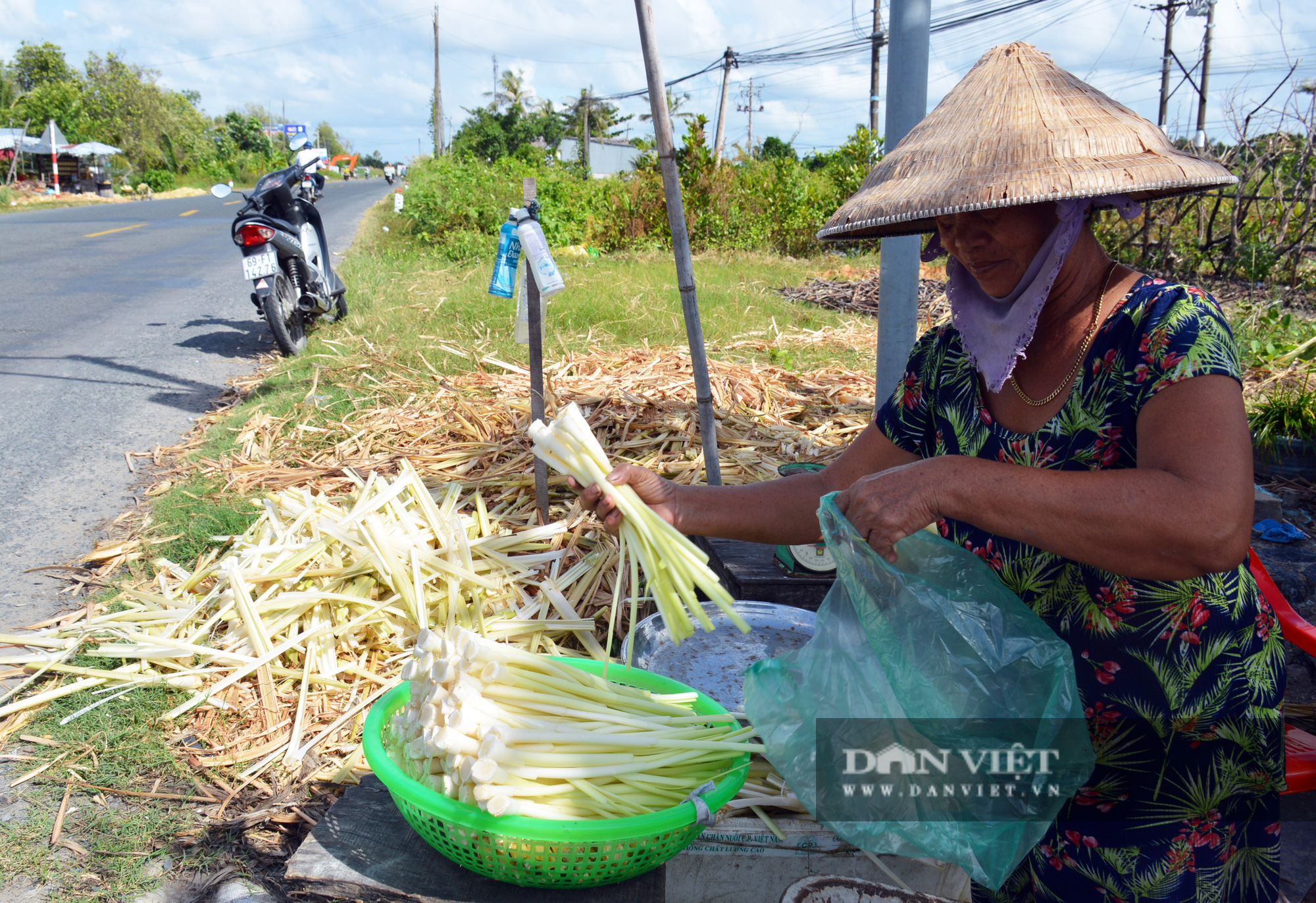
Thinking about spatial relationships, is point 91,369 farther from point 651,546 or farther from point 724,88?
point 724,88

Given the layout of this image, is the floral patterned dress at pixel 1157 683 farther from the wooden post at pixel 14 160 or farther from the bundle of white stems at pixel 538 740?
the wooden post at pixel 14 160

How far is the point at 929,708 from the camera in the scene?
56.8 inches

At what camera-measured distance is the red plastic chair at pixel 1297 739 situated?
5.83 feet

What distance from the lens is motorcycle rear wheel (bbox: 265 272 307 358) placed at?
642cm

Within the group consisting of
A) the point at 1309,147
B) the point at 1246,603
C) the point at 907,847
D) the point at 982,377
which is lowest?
the point at 907,847

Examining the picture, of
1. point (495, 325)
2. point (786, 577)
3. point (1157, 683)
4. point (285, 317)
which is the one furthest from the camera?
point (495, 325)

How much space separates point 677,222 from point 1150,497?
2136 millimetres

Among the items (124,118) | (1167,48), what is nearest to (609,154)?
(124,118)

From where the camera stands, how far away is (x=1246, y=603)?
1355 millimetres

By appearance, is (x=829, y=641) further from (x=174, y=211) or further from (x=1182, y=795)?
(x=174, y=211)

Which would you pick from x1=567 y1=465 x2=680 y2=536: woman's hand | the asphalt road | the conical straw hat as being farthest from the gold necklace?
the asphalt road

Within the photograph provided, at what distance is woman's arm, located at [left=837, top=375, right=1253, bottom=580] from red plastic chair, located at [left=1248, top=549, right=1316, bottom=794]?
649 millimetres

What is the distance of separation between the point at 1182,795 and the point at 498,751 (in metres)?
1.14

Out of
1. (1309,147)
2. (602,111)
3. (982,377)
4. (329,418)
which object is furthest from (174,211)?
(602,111)
